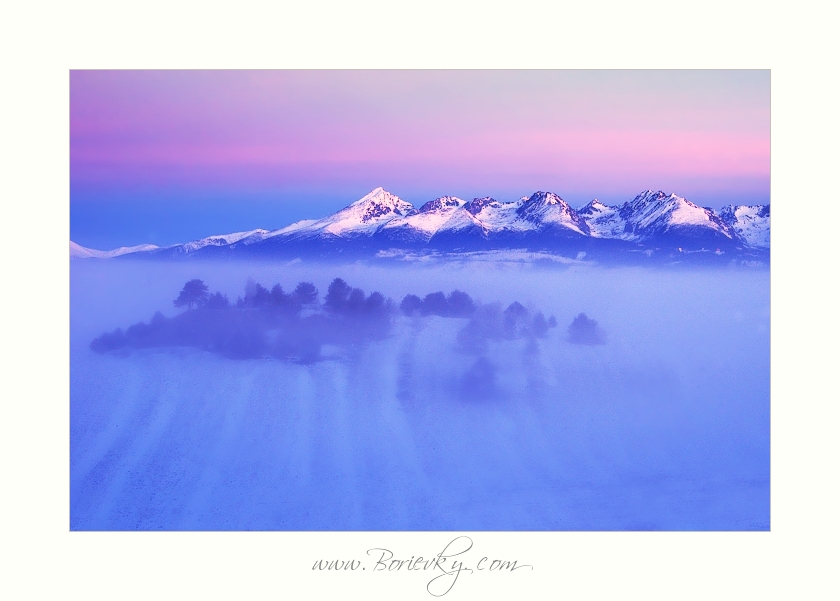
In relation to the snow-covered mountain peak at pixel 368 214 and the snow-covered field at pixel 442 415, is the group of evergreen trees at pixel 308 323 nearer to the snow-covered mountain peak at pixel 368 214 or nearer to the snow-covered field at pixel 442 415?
the snow-covered field at pixel 442 415

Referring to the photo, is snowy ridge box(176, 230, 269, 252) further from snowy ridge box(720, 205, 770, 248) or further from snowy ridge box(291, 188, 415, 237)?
snowy ridge box(720, 205, 770, 248)

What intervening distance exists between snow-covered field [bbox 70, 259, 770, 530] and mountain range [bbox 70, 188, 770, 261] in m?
0.17

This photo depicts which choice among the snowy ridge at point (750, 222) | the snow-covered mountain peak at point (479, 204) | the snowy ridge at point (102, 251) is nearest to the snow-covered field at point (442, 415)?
the snowy ridge at point (102, 251)

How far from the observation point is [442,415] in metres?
4.25

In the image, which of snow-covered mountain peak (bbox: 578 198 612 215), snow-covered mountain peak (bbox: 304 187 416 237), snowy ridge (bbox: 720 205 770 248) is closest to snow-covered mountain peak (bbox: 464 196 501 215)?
snow-covered mountain peak (bbox: 304 187 416 237)

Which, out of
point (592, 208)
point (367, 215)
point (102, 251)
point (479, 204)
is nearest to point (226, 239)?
point (102, 251)

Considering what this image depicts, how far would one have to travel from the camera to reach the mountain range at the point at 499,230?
14.5 ft

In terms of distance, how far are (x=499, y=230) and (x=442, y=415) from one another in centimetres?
147

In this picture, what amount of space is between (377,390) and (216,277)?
1453 mm

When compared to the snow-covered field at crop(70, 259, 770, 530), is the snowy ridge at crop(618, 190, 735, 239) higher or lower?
higher

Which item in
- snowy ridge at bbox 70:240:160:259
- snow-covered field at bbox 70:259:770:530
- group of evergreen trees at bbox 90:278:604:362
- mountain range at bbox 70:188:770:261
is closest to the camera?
snow-covered field at bbox 70:259:770:530

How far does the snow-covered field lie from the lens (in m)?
4.03

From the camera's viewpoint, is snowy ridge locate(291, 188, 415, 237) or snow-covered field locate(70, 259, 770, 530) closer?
snow-covered field locate(70, 259, 770, 530)

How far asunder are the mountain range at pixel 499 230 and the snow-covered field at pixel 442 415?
0.17m
